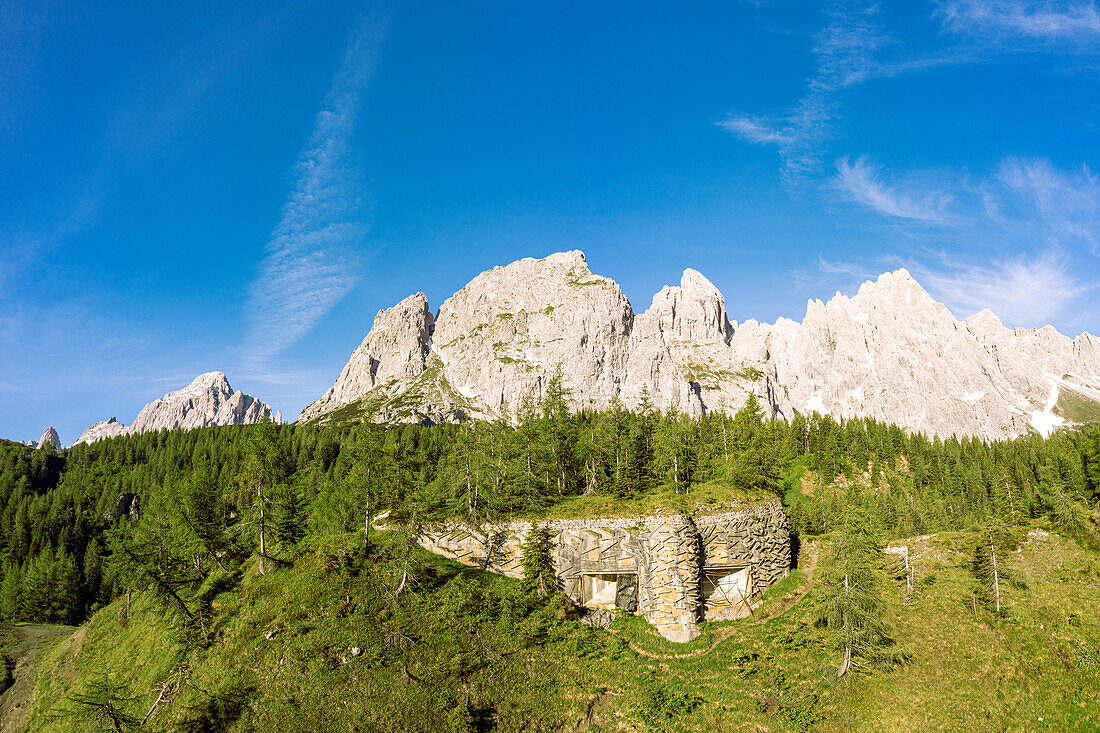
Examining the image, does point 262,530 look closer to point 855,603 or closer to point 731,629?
point 731,629

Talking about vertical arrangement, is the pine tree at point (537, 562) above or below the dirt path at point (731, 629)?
above

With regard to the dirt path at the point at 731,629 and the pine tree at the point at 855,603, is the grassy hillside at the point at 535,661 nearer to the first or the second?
the dirt path at the point at 731,629

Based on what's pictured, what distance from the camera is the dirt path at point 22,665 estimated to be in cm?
4095

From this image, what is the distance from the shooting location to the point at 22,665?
157ft

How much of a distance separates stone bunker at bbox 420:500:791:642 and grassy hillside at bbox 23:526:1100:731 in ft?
5.79

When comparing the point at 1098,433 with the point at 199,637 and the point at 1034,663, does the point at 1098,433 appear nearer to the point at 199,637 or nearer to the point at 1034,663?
the point at 1034,663

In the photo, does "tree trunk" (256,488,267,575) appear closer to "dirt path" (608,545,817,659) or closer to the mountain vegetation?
the mountain vegetation

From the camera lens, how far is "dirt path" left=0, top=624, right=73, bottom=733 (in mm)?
40950

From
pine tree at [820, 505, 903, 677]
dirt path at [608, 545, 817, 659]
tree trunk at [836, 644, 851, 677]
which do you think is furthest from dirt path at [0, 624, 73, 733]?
pine tree at [820, 505, 903, 677]

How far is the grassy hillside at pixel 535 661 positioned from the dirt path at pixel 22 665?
1.63 metres

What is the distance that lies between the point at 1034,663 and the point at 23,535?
502ft

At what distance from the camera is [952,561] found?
50.3 meters

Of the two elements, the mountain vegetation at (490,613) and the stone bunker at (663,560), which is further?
the stone bunker at (663,560)

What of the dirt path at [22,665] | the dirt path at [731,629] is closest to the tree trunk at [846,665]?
the dirt path at [731,629]
